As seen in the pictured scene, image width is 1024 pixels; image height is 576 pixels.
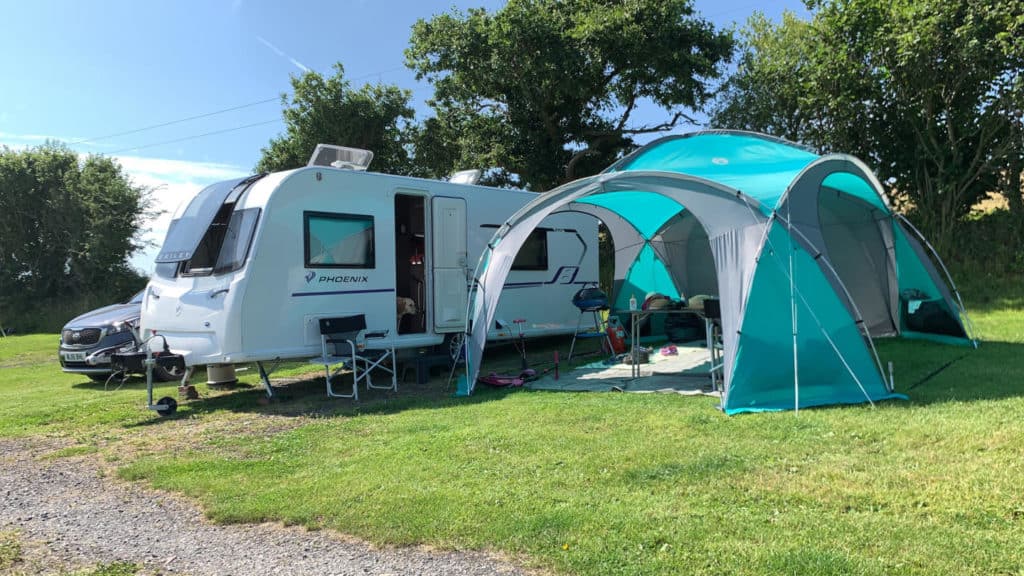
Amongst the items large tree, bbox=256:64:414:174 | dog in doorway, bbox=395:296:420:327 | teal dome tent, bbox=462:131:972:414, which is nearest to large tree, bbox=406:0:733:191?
large tree, bbox=256:64:414:174

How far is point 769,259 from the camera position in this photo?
6.06 m

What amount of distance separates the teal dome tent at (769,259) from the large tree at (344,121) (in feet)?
35.7

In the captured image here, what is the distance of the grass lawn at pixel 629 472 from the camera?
10.4 feet

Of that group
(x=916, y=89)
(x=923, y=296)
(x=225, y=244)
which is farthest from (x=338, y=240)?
(x=916, y=89)

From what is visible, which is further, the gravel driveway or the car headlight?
the car headlight

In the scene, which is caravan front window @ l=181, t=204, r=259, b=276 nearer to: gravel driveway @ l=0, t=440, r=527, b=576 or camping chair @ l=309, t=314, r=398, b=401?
camping chair @ l=309, t=314, r=398, b=401

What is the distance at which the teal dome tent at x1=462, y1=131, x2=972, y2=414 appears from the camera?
593cm

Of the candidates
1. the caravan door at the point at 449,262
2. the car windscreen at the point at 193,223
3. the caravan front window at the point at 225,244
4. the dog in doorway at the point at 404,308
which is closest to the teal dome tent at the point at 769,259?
the caravan door at the point at 449,262

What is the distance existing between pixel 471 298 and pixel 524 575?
521 centimetres

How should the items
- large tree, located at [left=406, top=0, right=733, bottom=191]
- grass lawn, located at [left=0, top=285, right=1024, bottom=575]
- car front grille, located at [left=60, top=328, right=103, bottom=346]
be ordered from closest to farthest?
grass lawn, located at [left=0, top=285, right=1024, bottom=575] → car front grille, located at [left=60, top=328, right=103, bottom=346] → large tree, located at [left=406, top=0, right=733, bottom=191]

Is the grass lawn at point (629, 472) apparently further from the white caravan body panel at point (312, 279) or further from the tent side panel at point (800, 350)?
the white caravan body panel at point (312, 279)

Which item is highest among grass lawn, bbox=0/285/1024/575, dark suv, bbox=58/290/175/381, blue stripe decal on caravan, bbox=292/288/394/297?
blue stripe decal on caravan, bbox=292/288/394/297

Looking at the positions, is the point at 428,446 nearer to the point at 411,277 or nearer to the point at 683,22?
the point at 411,277

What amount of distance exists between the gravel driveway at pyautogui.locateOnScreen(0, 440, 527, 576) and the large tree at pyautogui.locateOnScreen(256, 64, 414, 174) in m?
16.3
